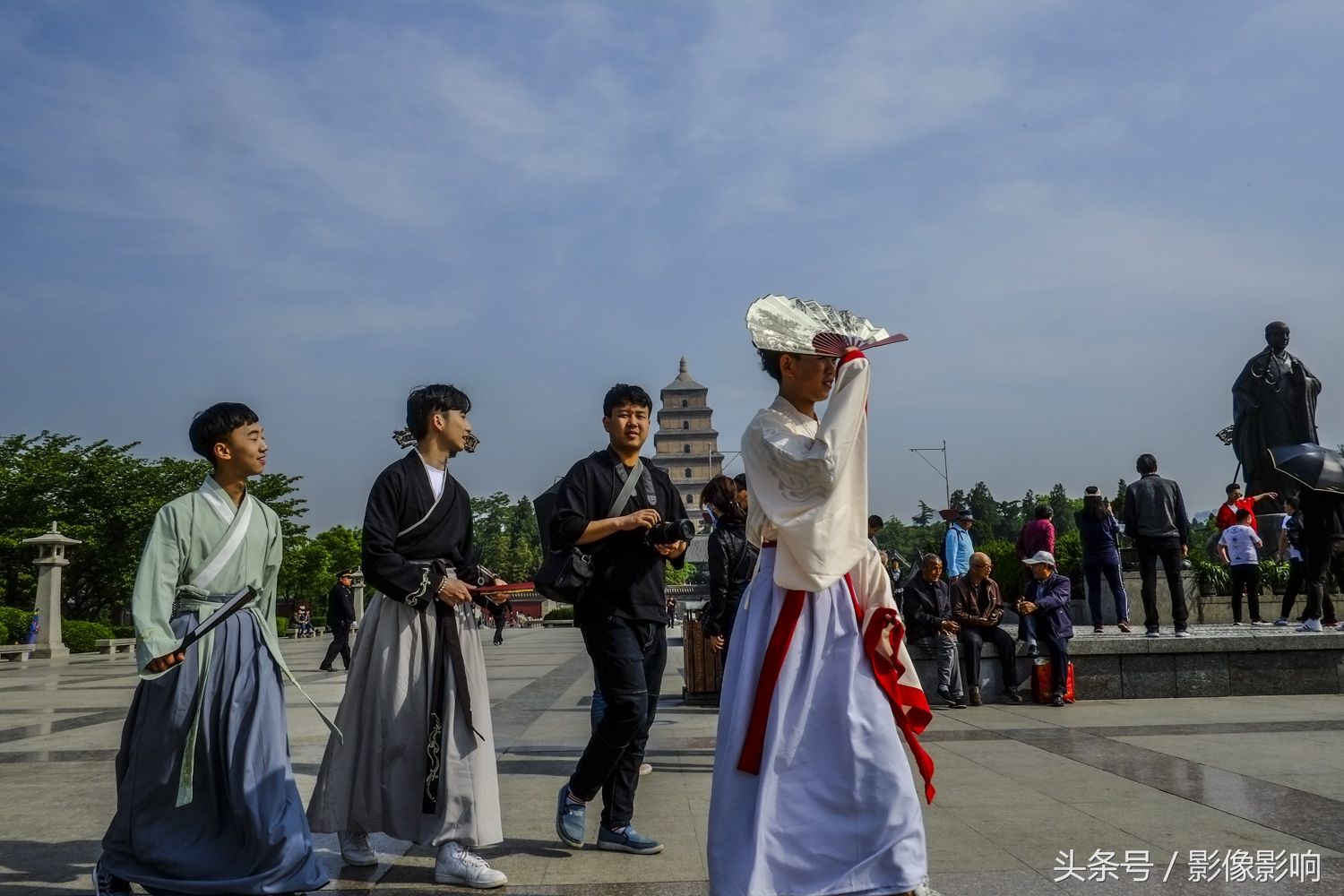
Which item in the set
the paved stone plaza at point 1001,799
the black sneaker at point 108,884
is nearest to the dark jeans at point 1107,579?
the paved stone plaza at point 1001,799

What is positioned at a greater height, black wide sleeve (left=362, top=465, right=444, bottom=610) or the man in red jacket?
the man in red jacket

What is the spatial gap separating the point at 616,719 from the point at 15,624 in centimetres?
3037

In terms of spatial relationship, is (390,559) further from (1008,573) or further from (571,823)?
(1008,573)

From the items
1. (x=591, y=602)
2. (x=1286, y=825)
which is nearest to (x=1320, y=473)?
(x=1286, y=825)

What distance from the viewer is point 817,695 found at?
121 inches

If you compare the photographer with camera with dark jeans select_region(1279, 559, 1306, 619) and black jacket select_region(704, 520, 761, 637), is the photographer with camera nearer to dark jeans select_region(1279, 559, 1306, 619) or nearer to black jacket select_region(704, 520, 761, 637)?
black jacket select_region(704, 520, 761, 637)

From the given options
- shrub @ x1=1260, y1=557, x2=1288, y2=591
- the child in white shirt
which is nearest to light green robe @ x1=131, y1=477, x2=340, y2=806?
the child in white shirt

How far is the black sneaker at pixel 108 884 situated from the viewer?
3588 millimetres

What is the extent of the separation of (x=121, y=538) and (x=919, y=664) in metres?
34.6

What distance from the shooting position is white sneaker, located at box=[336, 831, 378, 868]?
418 cm

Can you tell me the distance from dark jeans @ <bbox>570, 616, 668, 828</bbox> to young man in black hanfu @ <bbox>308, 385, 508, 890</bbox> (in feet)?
1.34

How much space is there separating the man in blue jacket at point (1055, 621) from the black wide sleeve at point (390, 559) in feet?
22.0

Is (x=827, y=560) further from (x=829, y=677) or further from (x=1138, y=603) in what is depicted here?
(x=1138, y=603)

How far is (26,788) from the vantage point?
5.93m
